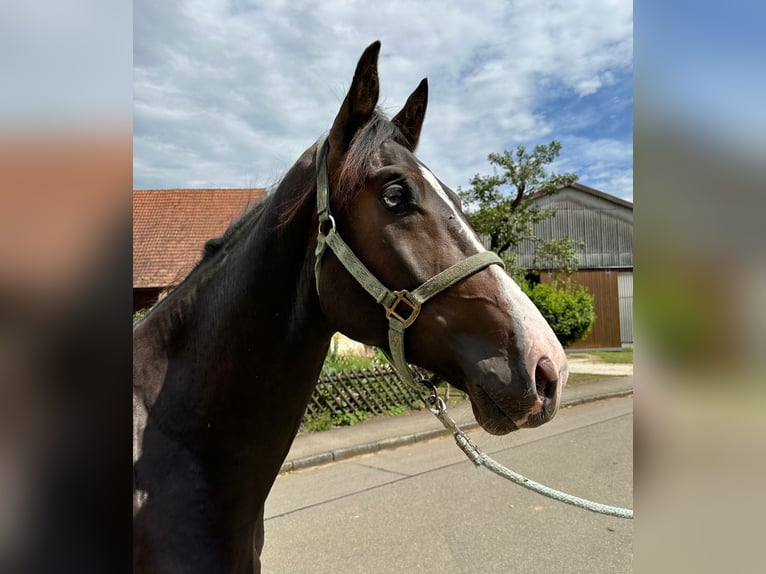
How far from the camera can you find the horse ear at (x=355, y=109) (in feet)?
5.13

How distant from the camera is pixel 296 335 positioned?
161 cm

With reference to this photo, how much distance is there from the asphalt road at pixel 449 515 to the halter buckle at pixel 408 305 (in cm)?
299

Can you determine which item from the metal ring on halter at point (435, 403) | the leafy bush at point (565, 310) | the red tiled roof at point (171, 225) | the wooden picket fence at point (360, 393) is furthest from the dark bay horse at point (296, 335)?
the leafy bush at point (565, 310)

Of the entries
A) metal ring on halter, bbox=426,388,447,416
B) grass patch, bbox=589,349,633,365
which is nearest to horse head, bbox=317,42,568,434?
metal ring on halter, bbox=426,388,447,416

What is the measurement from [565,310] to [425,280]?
16.4m

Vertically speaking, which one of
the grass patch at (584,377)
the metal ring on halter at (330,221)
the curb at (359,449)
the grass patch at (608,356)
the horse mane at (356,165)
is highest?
the horse mane at (356,165)

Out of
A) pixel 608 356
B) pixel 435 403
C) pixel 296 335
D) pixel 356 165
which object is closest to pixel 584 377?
pixel 608 356

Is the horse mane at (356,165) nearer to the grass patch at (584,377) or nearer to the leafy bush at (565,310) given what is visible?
the grass patch at (584,377)

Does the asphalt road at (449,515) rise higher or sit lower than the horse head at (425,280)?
lower

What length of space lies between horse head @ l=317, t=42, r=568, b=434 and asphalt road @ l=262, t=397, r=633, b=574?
292cm
